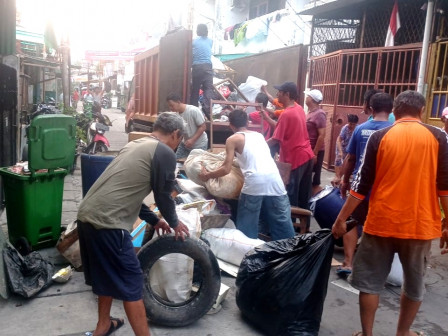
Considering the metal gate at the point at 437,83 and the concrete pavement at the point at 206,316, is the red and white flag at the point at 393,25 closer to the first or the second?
the metal gate at the point at 437,83

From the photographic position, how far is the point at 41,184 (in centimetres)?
412

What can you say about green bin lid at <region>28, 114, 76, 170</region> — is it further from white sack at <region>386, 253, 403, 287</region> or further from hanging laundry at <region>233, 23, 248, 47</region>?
hanging laundry at <region>233, 23, 248, 47</region>

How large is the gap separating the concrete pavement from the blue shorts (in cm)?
58

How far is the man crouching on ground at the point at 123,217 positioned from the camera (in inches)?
100

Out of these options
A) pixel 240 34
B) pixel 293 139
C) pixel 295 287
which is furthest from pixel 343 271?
pixel 240 34

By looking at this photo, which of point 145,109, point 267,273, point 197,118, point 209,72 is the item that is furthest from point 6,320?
point 145,109

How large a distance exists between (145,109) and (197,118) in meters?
4.04

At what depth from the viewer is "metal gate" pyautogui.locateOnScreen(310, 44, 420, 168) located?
809 centimetres

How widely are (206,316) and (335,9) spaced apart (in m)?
8.46

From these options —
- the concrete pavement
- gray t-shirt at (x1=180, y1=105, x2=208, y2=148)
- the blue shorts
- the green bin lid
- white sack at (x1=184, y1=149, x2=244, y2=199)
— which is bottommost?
the concrete pavement

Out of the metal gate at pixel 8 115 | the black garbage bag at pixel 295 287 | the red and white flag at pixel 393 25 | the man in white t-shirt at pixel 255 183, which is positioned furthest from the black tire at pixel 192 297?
the red and white flag at pixel 393 25

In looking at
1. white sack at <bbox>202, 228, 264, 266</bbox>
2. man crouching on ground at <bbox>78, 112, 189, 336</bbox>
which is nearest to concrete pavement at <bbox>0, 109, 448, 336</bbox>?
white sack at <bbox>202, 228, 264, 266</bbox>

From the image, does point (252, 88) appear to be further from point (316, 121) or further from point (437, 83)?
point (437, 83)

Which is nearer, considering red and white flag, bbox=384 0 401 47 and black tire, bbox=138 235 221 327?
black tire, bbox=138 235 221 327
